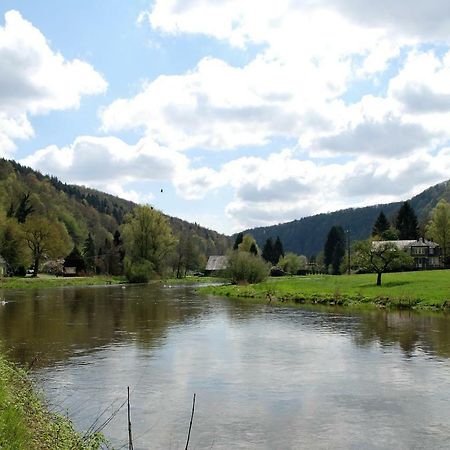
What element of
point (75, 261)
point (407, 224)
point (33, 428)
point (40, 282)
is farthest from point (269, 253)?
point (33, 428)

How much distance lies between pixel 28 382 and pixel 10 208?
108437mm

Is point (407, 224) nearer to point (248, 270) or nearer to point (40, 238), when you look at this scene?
point (248, 270)

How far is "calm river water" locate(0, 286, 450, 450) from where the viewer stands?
13812mm

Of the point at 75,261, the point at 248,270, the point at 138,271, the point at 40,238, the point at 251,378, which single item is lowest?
the point at 251,378

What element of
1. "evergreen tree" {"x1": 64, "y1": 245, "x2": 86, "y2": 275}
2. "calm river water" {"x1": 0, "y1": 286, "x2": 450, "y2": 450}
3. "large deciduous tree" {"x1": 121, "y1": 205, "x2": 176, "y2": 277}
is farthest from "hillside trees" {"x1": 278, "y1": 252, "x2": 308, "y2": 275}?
"calm river water" {"x1": 0, "y1": 286, "x2": 450, "y2": 450}

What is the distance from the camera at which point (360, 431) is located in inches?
547

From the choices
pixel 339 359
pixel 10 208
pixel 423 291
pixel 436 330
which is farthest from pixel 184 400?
pixel 10 208

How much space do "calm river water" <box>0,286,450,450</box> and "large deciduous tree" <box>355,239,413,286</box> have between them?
24.1 m

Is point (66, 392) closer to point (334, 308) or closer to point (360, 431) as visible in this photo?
point (360, 431)

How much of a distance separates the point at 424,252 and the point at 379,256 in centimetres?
5676

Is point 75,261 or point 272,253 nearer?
point 75,261

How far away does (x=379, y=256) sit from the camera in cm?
6356

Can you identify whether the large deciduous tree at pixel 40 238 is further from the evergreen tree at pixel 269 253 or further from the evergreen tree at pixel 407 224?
the evergreen tree at pixel 269 253

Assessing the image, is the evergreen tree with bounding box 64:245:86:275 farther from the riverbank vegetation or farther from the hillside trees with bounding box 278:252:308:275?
the hillside trees with bounding box 278:252:308:275
